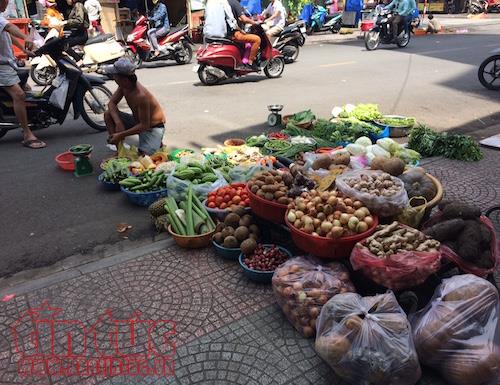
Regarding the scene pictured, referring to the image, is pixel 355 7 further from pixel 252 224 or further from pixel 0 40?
pixel 252 224

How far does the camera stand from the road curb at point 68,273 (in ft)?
11.0

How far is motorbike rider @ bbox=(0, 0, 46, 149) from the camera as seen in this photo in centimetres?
588

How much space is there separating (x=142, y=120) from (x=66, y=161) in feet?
3.79

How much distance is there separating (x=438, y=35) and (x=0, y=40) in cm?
2006

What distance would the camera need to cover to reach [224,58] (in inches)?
390

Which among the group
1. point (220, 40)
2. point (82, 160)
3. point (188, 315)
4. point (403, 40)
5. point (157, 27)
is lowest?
point (188, 315)

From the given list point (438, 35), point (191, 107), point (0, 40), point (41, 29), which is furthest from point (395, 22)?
point (0, 40)

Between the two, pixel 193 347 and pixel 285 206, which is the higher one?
pixel 285 206

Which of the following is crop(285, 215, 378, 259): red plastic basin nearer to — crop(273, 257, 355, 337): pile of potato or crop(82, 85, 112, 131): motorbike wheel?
crop(273, 257, 355, 337): pile of potato

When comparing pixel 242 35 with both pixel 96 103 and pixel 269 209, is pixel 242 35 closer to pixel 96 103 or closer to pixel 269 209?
pixel 96 103

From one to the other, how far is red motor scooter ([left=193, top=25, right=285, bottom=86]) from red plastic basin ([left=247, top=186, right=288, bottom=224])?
692 cm

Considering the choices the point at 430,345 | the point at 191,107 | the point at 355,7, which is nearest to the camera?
the point at 430,345

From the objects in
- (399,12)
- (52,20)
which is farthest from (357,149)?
(399,12)

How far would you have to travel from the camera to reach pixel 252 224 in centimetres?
375
